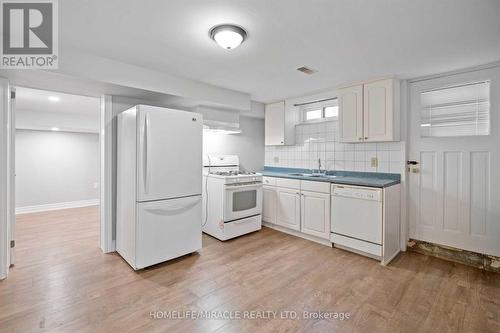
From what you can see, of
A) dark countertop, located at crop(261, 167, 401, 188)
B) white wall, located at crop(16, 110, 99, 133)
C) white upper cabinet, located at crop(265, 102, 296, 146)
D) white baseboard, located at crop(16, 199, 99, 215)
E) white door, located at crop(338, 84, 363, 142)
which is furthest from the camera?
white baseboard, located at crop(16, 199, 99, 215)

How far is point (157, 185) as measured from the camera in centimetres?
246

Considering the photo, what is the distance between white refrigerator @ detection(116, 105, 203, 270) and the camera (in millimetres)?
2385

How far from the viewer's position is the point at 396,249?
9.62ft

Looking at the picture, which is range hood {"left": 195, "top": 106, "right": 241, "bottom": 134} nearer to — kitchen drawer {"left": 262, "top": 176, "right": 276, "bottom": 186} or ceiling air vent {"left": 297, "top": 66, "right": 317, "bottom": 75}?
kitchen drawer {"left": 262, "top": 176, "right": 276, "bottom": 186}

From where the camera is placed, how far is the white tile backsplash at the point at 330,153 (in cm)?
314

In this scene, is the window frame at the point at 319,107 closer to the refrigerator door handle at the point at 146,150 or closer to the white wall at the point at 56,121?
the refrigerator door handle at the point at 146,150

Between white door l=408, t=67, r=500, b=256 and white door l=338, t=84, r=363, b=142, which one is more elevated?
white door l=338, t=84, r=363, b=142

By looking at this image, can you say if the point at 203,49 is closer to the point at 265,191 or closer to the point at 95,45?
the point at 95,45

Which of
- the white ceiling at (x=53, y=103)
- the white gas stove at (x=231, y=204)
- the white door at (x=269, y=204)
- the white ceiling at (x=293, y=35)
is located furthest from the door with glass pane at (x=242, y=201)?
the white ceiling at (x=53, y=103)

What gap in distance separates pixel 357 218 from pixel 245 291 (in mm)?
1612

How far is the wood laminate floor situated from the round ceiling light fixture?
6.91 feet

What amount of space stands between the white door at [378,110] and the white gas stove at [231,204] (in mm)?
1691

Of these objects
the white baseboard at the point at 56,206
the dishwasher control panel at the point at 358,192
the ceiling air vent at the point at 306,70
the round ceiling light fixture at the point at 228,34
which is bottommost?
the white baseboard at the point at 56,206

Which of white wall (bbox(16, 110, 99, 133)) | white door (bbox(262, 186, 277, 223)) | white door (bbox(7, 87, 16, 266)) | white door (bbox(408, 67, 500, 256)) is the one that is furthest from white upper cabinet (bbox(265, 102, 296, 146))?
white door (bbox(7, 87, 16, 266))
